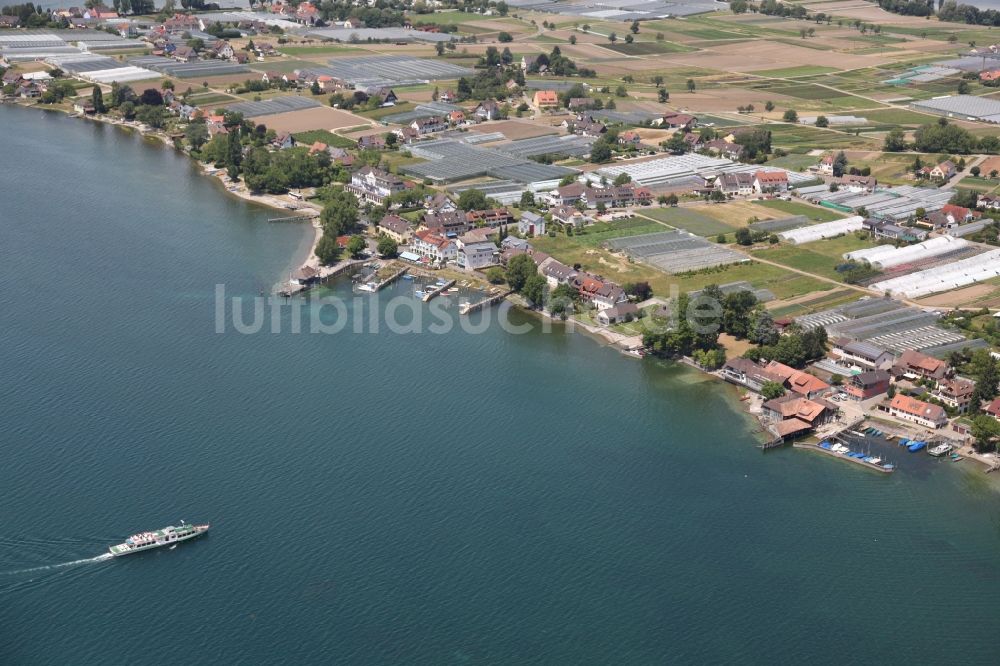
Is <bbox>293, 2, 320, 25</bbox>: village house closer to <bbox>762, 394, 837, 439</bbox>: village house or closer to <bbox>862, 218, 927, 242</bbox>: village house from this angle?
<bbox>862, 218, 927, 242</bbox>: village house

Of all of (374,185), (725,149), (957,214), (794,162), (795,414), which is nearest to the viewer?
(795,414)

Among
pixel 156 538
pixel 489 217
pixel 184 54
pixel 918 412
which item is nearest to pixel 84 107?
pixel 184 54

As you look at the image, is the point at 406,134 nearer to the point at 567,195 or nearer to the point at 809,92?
the point at 567,195

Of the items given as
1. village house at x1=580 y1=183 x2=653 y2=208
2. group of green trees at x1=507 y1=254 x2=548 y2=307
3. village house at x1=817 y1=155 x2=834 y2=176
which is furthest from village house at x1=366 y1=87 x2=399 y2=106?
group of green trees at x1=507 y1=254 x2=548 y2=307

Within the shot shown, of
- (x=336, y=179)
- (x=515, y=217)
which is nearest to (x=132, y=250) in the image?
(x=336, y=179)

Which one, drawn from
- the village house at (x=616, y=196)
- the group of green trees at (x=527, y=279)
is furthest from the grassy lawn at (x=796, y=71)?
the group of green trees at (x=527, y=279)

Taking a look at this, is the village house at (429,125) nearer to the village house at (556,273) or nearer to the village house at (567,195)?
the village house at (567,195)
